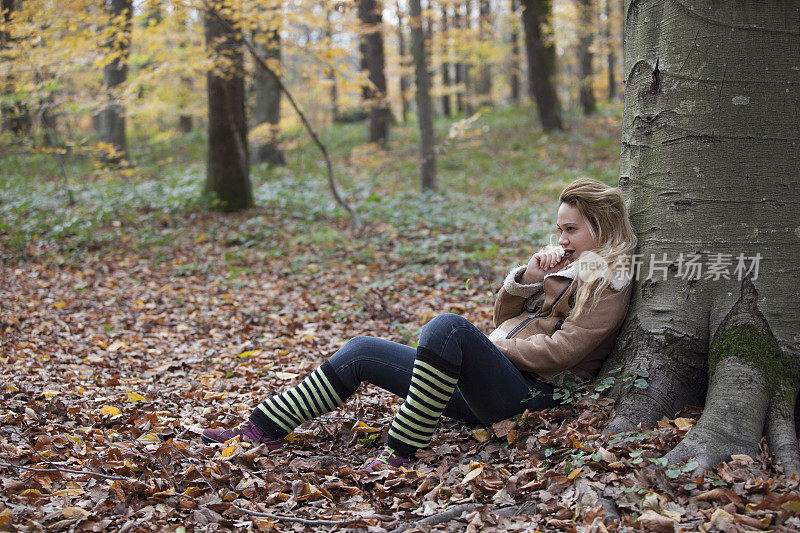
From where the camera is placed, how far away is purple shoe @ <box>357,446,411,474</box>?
2.75 metres

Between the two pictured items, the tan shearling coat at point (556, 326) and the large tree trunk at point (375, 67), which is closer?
the tan shearling coat at point (556, 326)

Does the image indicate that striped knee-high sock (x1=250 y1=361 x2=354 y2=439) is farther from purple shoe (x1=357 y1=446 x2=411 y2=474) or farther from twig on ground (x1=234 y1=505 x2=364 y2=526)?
twig on ground (x1=234 y1=505 x2=364 y2=526)

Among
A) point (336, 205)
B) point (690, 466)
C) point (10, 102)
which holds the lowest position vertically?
point (690, 466)

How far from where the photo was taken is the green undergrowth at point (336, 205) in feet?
25.8

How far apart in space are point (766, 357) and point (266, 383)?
299 centimetres

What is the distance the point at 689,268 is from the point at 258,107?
12746mm

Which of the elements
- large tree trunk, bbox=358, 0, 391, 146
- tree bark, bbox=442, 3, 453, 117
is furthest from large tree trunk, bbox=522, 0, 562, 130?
tree bark, bbox=442, 3, 453, 117

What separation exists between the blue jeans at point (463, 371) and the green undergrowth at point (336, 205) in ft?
11.7

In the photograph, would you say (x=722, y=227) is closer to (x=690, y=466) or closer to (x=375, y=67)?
(x=690, y=466)

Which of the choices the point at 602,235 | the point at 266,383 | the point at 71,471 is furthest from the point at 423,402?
the point at 266,383

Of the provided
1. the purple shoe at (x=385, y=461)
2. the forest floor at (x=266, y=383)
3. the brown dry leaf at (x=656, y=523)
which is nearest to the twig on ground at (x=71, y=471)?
the forest floor at (x=266, y=383)

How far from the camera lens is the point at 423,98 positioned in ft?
34.6

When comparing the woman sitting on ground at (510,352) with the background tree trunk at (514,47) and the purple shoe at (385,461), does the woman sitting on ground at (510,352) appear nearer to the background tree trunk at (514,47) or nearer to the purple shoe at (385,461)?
the purple shoe at (385,461)

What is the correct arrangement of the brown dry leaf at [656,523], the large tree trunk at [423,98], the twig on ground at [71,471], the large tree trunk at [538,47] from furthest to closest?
the large tree trunk at [538,47]
the large tree trunk at [423,98]
the twig on ground at [71,471]
the brown dry leaf at [656,523]
